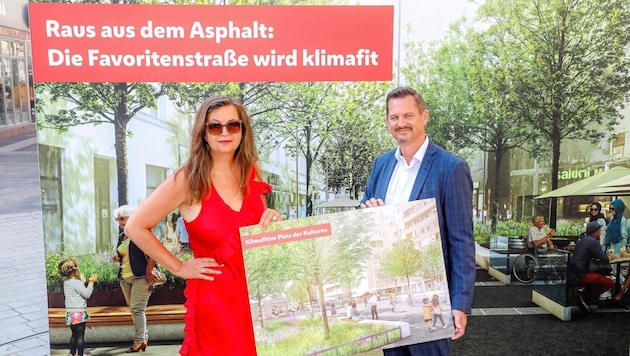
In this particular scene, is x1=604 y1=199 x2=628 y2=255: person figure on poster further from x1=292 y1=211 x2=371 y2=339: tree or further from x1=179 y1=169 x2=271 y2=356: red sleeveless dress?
x1=179 y1=169 x2=271 y2=356: red sleeveless dress

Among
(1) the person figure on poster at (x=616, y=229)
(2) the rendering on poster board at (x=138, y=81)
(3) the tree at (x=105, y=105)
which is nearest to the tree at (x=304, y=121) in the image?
(2) the rendering on poster board at (x=138, y=81)

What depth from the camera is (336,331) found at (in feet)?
6.31

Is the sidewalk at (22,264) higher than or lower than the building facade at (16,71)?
lower

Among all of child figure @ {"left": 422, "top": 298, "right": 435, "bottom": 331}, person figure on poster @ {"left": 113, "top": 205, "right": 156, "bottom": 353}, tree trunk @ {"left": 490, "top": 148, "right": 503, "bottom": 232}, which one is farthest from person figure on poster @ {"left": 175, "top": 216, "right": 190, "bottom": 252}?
tree trunk @ {"left": 490, "top": 148, "right": 503, "bottom": 232}

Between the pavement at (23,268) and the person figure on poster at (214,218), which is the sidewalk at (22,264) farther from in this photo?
the person figure on poster at (214,218)

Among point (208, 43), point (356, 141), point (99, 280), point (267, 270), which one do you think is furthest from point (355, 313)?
point (99, 280)

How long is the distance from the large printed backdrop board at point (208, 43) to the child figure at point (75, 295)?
121 centimetres

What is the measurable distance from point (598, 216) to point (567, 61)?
111 cm

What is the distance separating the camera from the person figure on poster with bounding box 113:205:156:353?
2943 millimetres

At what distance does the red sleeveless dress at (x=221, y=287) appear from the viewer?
1834 mm

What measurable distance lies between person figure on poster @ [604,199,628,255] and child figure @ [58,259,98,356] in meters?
3.55

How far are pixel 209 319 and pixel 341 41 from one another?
1.81m

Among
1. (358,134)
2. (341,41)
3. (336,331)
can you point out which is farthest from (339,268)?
(341,41)

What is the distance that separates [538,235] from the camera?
3158mm
